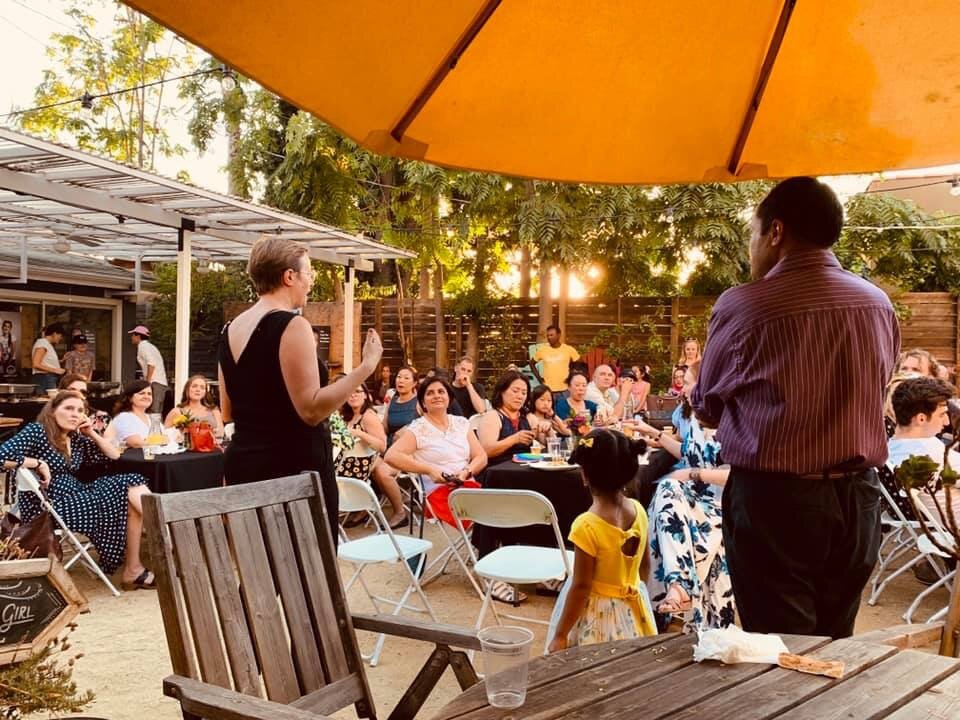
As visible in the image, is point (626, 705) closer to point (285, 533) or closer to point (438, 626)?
point (438, 626)

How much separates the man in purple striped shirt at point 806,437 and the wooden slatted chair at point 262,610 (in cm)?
79

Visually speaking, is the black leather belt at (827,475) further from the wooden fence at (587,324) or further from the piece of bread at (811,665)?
the wooden fence at (587,324)

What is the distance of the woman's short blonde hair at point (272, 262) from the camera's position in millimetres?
2812

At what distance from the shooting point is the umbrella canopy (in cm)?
175

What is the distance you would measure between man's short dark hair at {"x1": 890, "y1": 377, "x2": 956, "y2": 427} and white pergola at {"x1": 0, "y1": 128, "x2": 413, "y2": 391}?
683 centimetres

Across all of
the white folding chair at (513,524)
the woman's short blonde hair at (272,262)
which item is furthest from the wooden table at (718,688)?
the white folding chair at (513,524)

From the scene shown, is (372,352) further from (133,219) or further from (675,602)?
(133,219)

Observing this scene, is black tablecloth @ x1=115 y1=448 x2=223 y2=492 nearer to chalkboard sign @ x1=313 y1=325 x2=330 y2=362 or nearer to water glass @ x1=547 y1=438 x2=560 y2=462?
water glass @ x1=547 y1=438 x2=560 y2=462

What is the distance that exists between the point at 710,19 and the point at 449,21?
0.65m

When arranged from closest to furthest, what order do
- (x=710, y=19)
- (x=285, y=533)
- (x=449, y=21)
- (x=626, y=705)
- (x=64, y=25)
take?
(x=626, y=705) < (x=449, y=21) < (x=710, y=19) < (x=285, y=533) < (x=64, y=25)

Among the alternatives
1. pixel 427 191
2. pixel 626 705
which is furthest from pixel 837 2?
pixel 427 191

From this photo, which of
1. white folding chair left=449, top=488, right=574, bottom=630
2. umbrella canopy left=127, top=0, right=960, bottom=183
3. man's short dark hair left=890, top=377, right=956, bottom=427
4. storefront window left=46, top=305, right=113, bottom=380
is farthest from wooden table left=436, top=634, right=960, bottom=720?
storefront window left=46, top=305, right=113, bottom=380

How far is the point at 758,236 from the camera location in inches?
88.2

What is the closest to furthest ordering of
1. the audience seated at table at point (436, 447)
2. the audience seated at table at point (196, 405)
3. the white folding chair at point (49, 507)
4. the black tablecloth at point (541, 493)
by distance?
the white folding chair at point (49, 507) → the black tablecloth at point (541, 493) → the audience seated at table at point (436, 447) → the audience seated at table at point (196, 405)
